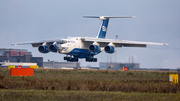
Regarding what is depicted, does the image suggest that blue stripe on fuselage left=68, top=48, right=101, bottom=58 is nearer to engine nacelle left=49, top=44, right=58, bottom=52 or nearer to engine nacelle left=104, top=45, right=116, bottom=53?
engine nacelle left=49, top=44, right=58, bottom=52

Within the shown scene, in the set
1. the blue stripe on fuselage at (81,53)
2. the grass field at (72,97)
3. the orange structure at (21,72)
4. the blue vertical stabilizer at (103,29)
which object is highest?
the blue vertical stabilizer at (103,29)

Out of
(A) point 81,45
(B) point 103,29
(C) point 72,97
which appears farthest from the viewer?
(B) point 103,29

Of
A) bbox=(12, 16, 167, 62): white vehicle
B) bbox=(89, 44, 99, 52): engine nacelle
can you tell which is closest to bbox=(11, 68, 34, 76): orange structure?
bbox=(12, 16, 167, 62): white vehicle

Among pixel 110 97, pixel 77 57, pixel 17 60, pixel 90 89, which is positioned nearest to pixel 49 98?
pixel 110 97

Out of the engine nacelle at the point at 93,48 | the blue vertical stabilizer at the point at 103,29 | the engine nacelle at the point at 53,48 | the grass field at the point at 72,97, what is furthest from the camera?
the blue vertical stabilizer at the point at 103,29

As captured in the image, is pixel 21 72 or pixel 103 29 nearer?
pixel 21 72

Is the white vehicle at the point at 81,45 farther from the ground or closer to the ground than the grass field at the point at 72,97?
farther from the ground

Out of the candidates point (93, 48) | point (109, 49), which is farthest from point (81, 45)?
point (109, 49)

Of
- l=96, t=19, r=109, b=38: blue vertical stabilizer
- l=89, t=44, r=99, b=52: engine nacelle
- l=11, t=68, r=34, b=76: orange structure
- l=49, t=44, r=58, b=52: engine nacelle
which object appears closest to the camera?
l=11, t=68, r=34, b=76: orange structure

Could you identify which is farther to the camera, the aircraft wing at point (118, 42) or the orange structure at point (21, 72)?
the aircraft wing at point (118, 42)

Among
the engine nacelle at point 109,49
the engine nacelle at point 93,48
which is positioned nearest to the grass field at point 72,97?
the engine nacelle at point 109,49

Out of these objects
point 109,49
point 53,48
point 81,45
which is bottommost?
point 109,49

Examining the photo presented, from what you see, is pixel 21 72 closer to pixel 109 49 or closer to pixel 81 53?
pixel 109 49

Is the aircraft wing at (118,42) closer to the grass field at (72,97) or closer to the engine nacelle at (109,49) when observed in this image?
the engine nacelle at (109,49)
